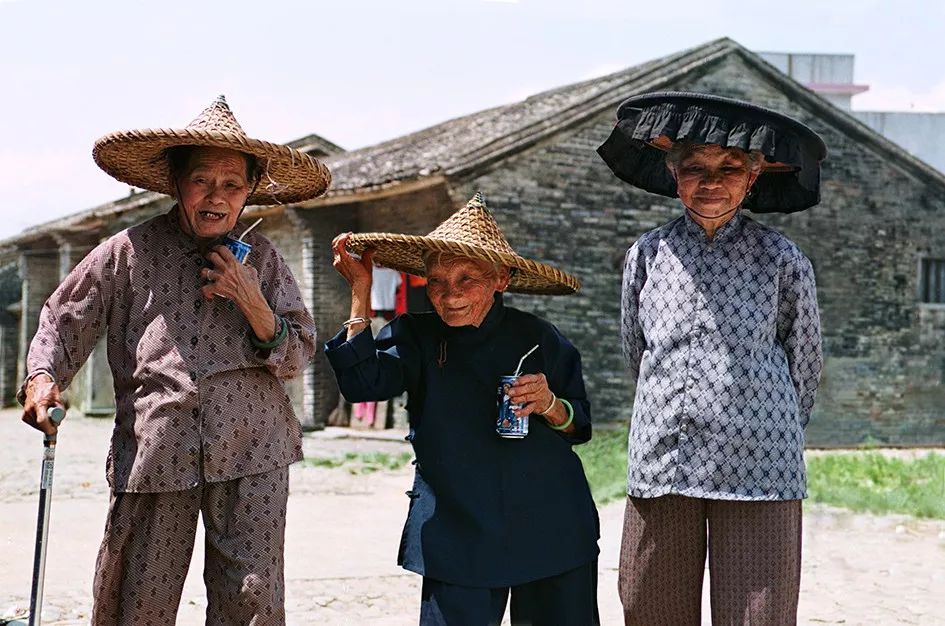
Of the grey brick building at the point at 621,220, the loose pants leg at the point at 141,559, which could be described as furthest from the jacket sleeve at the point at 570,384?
the grey brick building at the point at 621,220

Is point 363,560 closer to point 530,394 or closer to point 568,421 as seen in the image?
point 568,421

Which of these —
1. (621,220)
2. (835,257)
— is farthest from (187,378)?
(835,257)

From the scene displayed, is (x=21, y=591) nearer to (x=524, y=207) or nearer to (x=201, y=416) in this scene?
(x=201, y=416)

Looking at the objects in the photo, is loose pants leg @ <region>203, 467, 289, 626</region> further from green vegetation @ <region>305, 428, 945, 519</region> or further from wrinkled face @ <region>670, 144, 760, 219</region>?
green vegetation @ <region>305, 428, 945, 519</region>

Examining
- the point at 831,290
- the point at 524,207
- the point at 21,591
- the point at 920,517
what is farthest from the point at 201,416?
the point at 831,290

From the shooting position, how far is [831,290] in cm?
1584

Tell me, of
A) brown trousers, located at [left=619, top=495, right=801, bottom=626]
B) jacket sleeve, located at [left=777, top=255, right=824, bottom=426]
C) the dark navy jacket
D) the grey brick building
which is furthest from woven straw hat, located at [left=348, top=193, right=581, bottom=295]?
the grey brick building

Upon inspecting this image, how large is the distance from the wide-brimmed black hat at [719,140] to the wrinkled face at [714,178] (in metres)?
0.08

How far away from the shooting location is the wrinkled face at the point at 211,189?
3.11 meters

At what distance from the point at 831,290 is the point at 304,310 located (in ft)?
45.2

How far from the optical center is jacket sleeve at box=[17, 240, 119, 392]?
10.1 feet

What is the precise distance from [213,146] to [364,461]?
30.3ft

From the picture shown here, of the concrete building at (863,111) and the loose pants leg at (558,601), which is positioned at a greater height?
the concrete building at (863,111)

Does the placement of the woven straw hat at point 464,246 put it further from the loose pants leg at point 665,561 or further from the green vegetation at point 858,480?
the green vegetation at point 858,480
